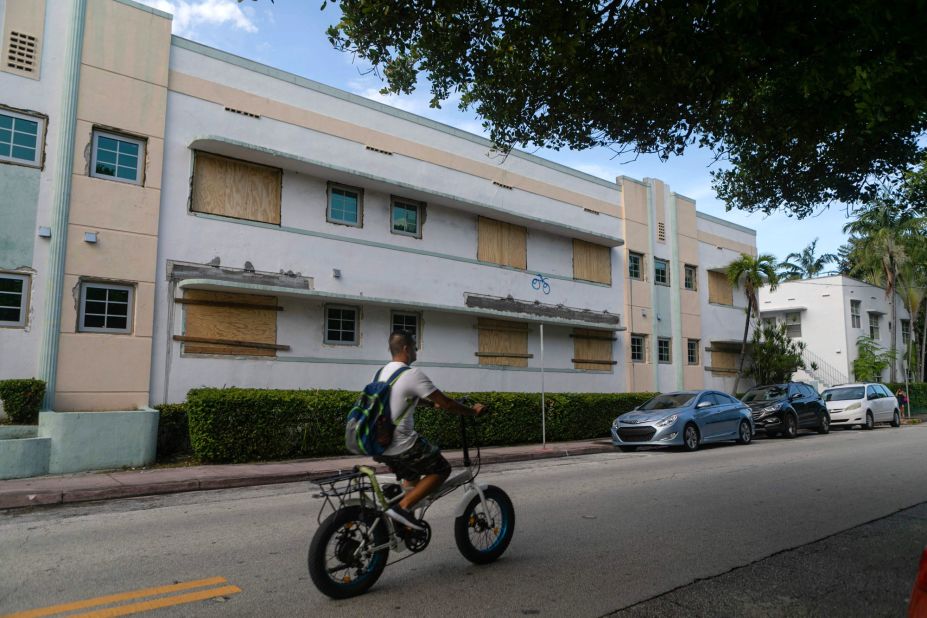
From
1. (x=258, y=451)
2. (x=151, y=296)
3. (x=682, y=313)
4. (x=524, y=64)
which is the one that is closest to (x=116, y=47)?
(x=151, y=296)

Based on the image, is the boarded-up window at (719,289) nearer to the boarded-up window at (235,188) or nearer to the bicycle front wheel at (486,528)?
the boarded-up window at (235,188)

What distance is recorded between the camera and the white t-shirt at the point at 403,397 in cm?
477

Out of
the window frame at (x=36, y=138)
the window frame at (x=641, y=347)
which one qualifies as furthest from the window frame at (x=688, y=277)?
the window frame at (x=36, y=138)

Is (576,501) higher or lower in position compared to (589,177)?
lower

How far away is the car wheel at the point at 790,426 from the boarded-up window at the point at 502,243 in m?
8.82

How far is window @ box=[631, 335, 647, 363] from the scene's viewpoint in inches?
953

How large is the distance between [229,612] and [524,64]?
695cm

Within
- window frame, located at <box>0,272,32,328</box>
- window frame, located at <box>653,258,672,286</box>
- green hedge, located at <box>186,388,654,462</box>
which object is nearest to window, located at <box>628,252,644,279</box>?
window frame, located at <box>653,258,672,286</box>

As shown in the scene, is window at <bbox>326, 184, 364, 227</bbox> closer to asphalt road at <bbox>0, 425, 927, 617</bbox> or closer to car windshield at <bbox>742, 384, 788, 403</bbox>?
asphalt road at <bbox>0, 425, 927, 617</bbox>

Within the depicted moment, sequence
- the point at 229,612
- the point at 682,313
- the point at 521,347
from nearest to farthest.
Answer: the point at 229,612, the point at 521,347, the point at 682,313

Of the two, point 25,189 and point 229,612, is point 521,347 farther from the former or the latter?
point 229,612

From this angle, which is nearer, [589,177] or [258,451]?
[258,451]

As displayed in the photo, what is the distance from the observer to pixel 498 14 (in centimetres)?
796

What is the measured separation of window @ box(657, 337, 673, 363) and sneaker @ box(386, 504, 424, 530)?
21835 mm
